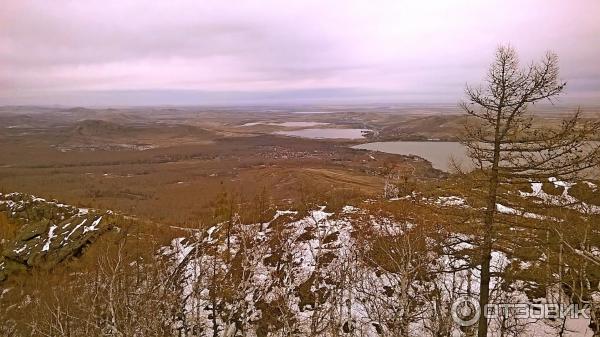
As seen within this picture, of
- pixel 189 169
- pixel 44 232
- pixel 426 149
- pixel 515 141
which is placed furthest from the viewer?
pixel 426 149

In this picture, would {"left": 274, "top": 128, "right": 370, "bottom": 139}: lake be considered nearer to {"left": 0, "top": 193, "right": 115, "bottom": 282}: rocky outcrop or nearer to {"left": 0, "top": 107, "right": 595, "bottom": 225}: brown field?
{"left": 0, "top": 107, "right": 595, "bottom": 225}: brown field

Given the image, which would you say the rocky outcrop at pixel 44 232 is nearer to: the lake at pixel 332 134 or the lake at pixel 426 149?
the lake at pixel 426 149

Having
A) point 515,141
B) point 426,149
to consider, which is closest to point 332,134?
point 426,149

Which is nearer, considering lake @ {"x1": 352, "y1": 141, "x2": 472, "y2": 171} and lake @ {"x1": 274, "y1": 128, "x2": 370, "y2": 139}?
lake @ {"x1": 352, "y1": 141, "x2": 472, "y2": 171}

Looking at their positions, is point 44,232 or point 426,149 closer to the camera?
point 44,232

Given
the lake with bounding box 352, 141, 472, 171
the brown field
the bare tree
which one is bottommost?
the brown field

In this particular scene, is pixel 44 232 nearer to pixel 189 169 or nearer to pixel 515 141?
pixel 515 141

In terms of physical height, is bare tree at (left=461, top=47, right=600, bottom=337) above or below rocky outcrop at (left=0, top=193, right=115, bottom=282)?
above

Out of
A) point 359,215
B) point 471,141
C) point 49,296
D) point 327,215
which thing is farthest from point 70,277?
point 471,141

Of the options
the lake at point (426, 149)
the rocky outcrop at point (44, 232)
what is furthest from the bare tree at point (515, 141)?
the lake at point (426, 149)

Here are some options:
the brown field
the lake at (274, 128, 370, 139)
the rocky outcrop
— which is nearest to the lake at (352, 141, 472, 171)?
the brown field
